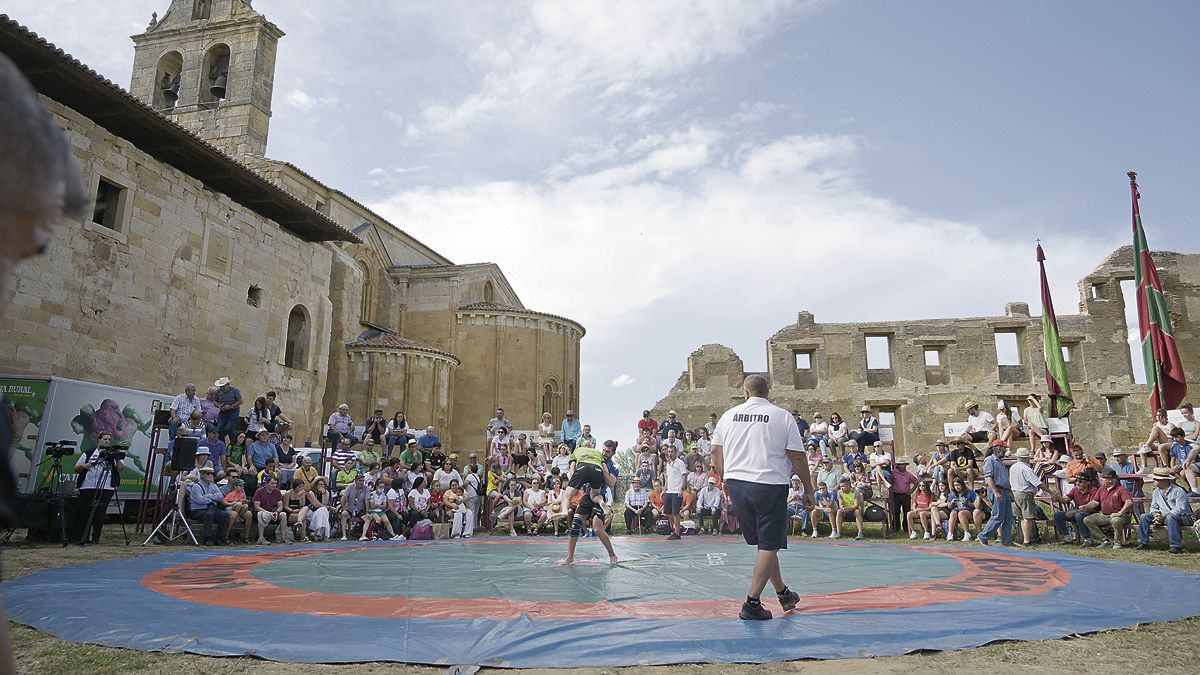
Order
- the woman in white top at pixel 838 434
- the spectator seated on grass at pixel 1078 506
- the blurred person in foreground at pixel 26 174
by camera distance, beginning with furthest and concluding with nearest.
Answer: the woman in white top at pixel 838 434, the spectator seated on grass at pixel 1078 506, the blurred person in foreground at pixel 26 174

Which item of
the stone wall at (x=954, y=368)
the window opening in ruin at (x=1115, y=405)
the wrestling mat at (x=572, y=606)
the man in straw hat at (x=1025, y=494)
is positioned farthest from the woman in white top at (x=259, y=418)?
the window opening in ruin at (x=1115, y=405)

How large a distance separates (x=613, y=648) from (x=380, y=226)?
3035 centimetres

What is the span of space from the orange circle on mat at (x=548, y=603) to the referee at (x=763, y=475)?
0.43 metres

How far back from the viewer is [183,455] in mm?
10523

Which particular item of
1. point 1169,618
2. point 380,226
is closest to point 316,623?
point 1169,618

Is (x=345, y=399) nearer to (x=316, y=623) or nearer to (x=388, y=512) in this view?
(x=388, y=512)

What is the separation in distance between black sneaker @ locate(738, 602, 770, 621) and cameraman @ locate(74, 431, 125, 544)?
30.7 ft

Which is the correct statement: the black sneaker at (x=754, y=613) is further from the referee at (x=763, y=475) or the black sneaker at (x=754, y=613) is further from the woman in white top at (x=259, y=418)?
the woman in white top at (x=259, y=418)

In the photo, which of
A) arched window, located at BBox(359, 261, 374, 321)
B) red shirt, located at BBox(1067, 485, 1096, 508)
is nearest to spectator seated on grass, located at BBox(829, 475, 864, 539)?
red shirt, located at BBox(1067, 485, 1096, 508)

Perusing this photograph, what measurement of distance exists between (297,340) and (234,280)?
3.44 metres

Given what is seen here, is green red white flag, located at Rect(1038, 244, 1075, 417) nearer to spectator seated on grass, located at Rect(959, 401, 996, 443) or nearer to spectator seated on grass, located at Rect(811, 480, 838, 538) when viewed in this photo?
spectator seated on grass, located at Rect(959, 401, 996, 443)

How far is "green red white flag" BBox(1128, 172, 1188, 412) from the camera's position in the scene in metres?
13.9

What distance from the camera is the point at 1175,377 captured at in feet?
45.2

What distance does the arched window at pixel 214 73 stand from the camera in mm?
27375
